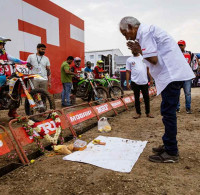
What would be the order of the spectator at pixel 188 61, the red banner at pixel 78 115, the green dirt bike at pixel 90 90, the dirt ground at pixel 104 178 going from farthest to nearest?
the green dirt bike at pixel 90 90 → the spectator at pixel 188 61 → the red banner at pixel 78 115 → the dirt ground at pixel 104 178

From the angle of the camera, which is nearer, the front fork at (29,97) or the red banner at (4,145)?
the red banner at (4,145)

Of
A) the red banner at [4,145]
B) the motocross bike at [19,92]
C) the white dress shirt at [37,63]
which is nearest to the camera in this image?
the red banner at [4,145]

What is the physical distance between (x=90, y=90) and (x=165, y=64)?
5.52 meters

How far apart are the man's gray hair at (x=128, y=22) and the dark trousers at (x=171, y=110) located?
902mm

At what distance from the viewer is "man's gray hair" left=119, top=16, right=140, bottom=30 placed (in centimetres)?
247

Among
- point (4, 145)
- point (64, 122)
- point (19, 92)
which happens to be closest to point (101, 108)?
point (64, 122)

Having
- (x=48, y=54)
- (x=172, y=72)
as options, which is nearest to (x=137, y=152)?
(x=172, y=72)

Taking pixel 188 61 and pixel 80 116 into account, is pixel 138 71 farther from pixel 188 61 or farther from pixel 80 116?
pixel 80 116

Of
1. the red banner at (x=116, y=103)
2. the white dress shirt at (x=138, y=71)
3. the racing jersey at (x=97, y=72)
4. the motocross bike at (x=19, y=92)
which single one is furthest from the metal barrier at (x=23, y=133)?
the racing jersey at (x=97, y=72)

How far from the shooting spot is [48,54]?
9.27 metres

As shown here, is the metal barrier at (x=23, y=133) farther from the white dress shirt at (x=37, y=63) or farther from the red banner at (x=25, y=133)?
the white dress shirt at (x=37, y=63)

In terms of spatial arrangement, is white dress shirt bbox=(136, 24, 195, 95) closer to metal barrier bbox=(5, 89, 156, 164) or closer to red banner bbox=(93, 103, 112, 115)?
metal barrier bbox=(5, 89, 156, 164)

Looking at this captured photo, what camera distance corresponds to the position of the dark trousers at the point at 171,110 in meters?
2.40

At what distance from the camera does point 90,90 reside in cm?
778
